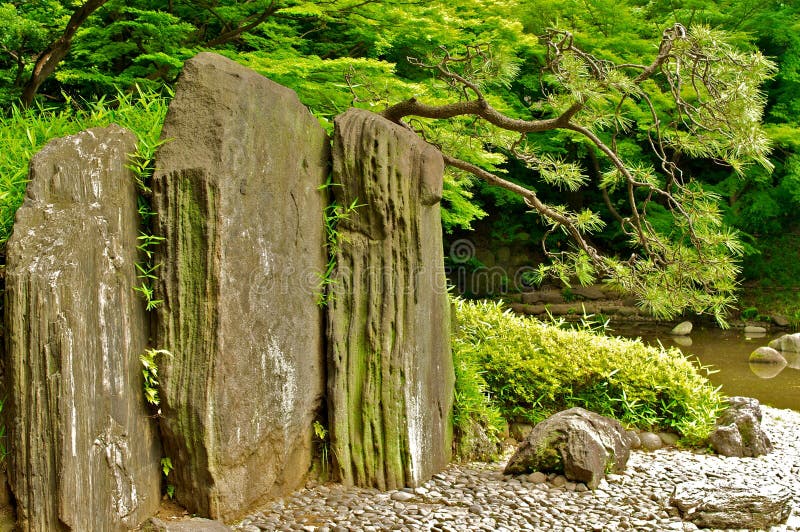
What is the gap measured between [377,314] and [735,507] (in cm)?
230

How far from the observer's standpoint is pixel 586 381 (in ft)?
18.0

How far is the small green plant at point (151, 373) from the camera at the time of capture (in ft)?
9.75

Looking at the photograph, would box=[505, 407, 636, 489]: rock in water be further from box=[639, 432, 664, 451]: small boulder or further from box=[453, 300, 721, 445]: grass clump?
box=[639, 432, 664, 451]: small boulder

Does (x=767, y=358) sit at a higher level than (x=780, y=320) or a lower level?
higher

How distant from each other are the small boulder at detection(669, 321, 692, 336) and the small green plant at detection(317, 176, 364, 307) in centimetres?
1128

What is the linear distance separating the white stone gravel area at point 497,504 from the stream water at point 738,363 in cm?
337

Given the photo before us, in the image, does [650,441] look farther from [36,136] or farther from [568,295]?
[568,295]

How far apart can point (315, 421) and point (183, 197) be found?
149 cm

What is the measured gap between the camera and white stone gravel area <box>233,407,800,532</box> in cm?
331

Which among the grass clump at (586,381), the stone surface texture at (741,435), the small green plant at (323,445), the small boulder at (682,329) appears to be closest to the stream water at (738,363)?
the small boulder at (682,329)

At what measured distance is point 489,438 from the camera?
4.83m

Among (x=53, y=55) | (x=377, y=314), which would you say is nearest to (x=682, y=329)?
(x=377, y=314)

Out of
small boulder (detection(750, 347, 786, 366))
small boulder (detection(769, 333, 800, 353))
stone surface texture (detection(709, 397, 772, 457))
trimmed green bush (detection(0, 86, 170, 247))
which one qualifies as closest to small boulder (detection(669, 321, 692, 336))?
small boulder (detection(769, 333, 800, 353))

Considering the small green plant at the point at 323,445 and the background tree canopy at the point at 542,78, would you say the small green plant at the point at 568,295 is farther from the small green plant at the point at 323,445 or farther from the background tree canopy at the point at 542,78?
the small green plant at the point at 323,445
